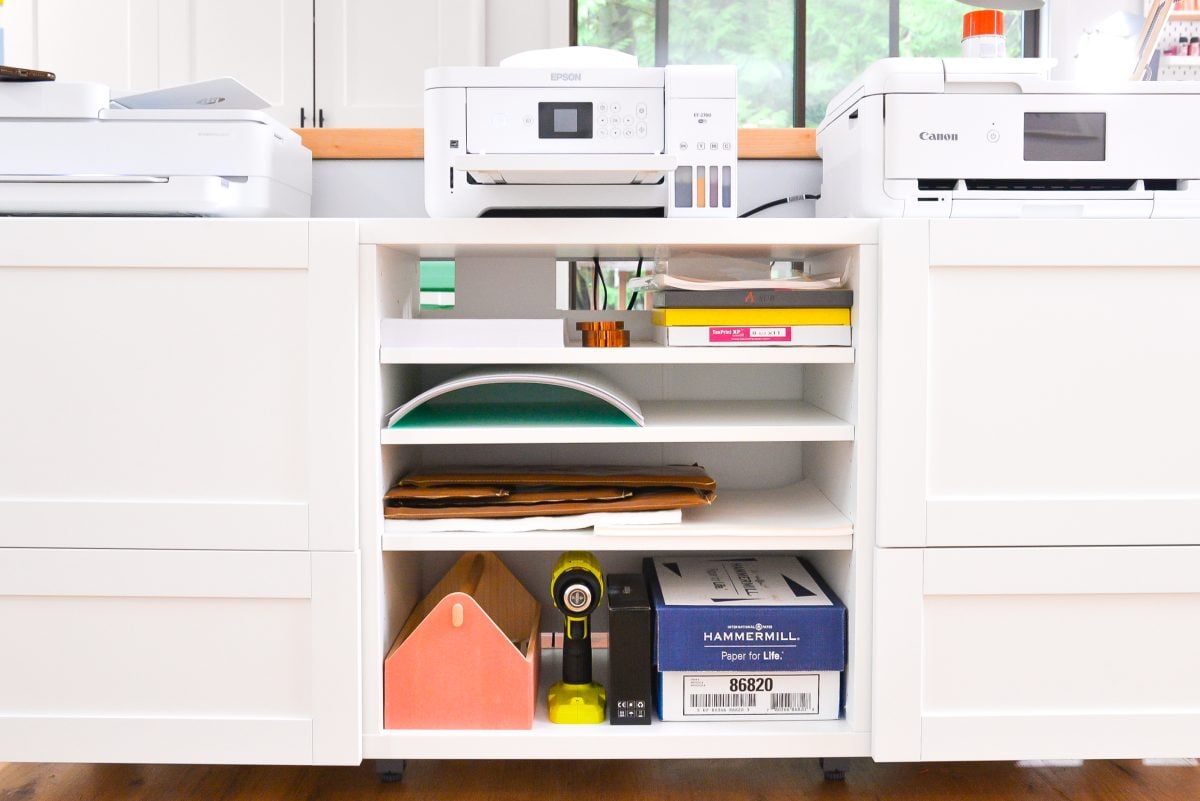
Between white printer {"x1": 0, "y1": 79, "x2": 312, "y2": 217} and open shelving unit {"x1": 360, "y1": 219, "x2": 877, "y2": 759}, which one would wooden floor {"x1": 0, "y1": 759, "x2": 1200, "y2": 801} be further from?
white printer {"x1": 0, "y1": 79, "x2": 312, "y2": 217}

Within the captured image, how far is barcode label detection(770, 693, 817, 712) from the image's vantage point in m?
1.19

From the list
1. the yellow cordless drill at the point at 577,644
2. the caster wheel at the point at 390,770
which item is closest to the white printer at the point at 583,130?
the yellow cordless drill at the point at 577,644

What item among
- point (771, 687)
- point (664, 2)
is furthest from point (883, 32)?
point (771, 687)

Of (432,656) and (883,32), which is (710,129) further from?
(883,32)

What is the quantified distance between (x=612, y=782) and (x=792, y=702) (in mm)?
258

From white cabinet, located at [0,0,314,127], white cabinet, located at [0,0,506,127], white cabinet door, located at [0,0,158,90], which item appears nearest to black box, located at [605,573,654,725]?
white cabinet, located at [0,0,506,127]

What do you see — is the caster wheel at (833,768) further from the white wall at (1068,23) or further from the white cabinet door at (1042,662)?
the white wall at (1068,23)

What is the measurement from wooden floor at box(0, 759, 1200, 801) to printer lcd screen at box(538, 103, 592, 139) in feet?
2.63

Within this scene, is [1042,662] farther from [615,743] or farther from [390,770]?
[390,770]

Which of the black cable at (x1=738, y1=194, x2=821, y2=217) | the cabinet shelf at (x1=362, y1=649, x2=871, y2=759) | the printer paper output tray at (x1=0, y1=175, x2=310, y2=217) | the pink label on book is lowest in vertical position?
the cabinet shelf at (x1=362, y1=649, x2=871, y2=759)

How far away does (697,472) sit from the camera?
131 centimetres

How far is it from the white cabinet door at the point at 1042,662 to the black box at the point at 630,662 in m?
0.27

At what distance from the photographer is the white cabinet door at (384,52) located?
2.82 meters

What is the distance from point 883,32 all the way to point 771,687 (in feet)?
12.7
